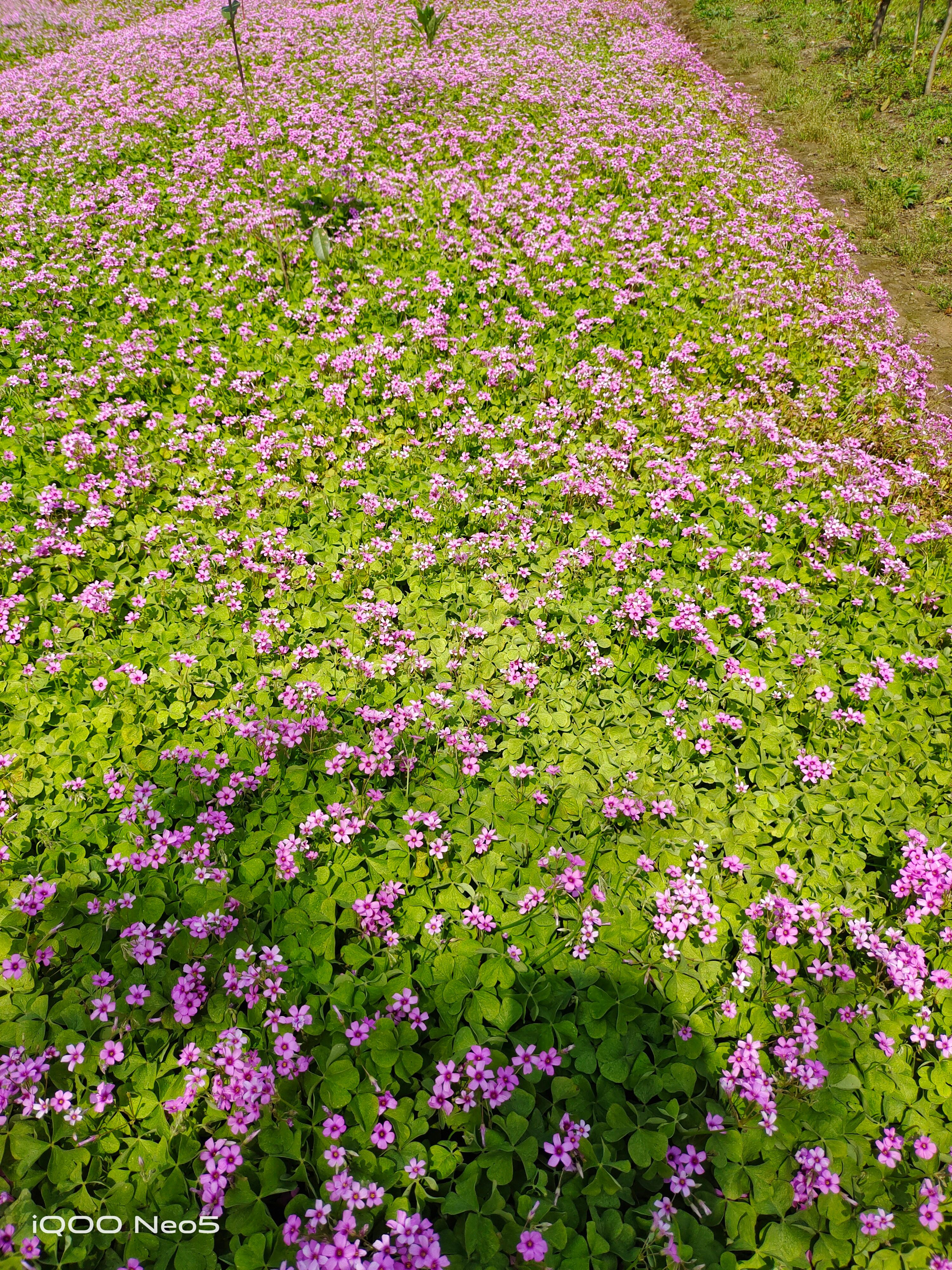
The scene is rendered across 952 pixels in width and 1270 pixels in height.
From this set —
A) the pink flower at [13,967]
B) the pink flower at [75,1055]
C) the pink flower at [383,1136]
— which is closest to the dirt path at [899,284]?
the pink flower at [383,1136]

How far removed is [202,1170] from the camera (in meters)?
2.71

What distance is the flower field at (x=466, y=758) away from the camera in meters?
2.72

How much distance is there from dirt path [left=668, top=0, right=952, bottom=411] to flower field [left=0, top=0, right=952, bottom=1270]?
1164 mm

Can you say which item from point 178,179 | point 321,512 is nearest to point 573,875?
point 321,512

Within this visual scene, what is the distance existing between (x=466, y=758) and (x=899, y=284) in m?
12.7

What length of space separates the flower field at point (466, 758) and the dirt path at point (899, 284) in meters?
1.16

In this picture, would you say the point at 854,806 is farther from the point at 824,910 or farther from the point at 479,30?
the point at 479,30

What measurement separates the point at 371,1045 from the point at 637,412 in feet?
23.0

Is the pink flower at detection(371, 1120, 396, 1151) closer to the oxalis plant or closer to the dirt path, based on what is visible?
the dirt path

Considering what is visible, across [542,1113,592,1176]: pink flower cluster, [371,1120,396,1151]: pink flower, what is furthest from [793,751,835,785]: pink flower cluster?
[371,1120,396,1151]: pink flower

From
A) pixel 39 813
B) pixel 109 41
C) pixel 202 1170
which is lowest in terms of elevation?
pixel 202 1170

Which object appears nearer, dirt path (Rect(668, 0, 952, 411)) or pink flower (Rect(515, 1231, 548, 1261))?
pink flower (Rect(515, 1231, 548, 1261))

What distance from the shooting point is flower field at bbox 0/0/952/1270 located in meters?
2.72

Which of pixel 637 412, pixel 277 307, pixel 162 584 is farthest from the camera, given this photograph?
pixel 277 307
